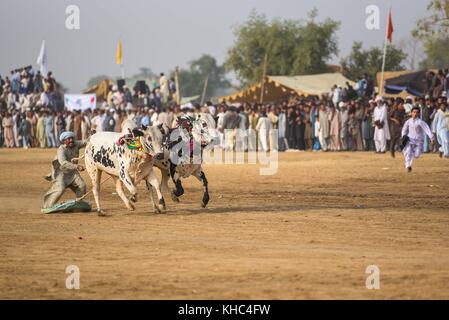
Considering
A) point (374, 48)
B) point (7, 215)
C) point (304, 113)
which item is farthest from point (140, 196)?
point (374, 48)

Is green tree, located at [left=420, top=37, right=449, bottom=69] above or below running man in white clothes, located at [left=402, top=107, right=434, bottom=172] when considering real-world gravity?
above

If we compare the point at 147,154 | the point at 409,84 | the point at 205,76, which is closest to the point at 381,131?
the point at 409,84

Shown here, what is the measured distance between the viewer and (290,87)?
139 feet

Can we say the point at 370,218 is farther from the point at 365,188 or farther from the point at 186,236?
the point at 365,188

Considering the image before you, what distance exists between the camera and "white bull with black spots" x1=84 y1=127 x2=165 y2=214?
14680 millimetres

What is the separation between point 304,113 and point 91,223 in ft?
72.6

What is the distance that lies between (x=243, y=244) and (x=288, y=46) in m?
47.1

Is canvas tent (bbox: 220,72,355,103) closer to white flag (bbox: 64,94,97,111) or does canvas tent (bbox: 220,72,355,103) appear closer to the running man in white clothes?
white flag (bbox: 64,94,97,111)

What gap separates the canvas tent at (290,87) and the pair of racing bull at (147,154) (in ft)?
83.2

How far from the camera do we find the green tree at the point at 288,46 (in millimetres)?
57219

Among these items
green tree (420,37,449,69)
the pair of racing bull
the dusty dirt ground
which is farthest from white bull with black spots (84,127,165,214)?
green tree (420,37,449,69)

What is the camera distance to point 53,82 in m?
45.7

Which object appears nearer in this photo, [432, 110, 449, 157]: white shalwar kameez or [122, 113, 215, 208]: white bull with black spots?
[122, 113, 215, 208]: white bull with black spots

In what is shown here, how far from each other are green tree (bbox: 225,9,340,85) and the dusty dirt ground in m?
37.0
